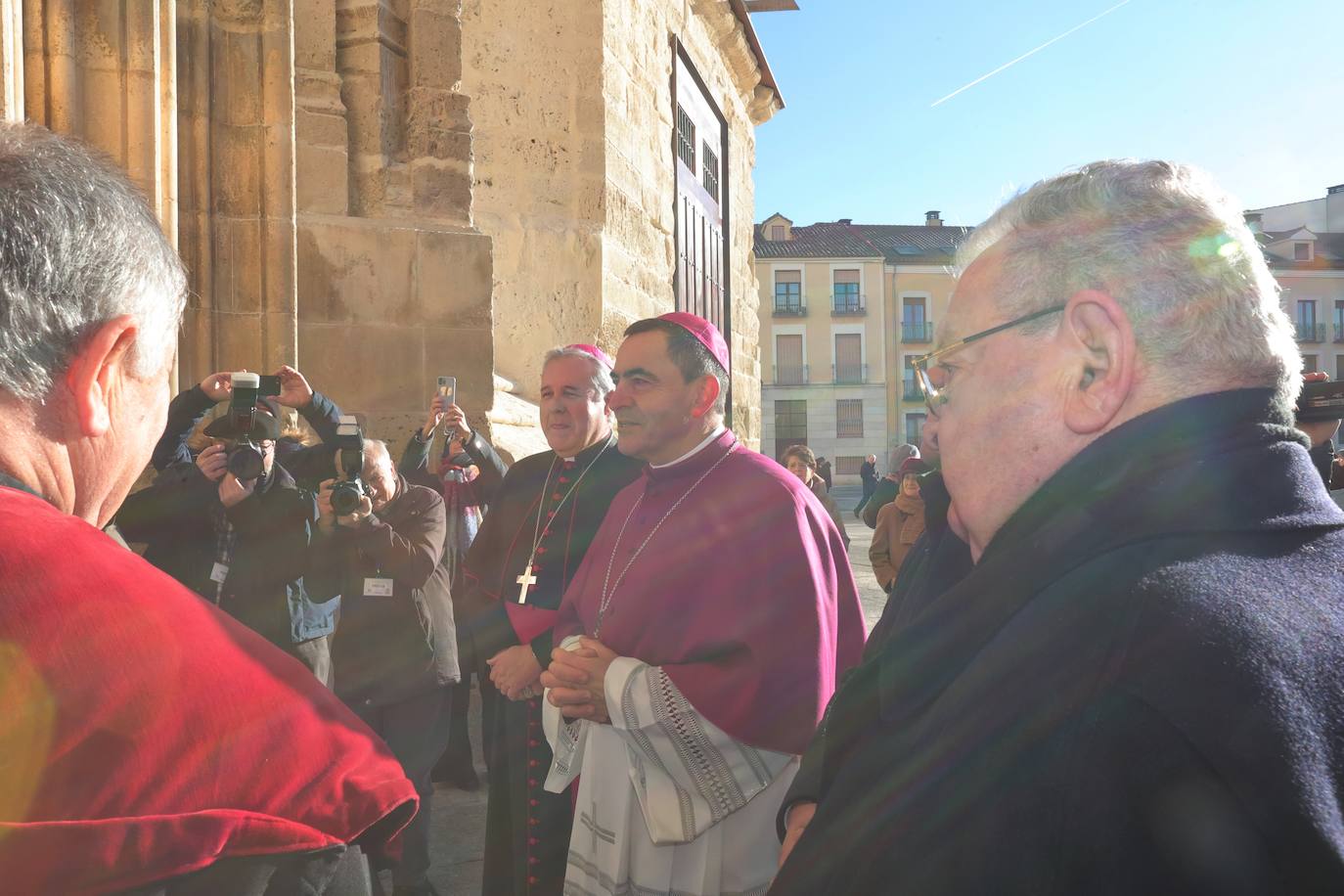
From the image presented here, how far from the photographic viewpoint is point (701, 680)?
2262mm

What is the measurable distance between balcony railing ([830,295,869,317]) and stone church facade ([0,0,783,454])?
3783cm

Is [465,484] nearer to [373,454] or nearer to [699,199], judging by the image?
[373,454]

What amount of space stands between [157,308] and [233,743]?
0.48m

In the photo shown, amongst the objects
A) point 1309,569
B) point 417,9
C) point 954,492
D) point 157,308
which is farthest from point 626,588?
point 417,9

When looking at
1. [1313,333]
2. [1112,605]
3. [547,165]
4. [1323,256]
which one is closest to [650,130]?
[547,165]

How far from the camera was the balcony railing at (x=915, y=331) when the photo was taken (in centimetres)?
4512

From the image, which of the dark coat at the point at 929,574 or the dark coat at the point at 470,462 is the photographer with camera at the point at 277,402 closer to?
the dark coat at the point at 470,462

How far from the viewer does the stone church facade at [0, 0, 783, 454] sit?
3676 millimetres

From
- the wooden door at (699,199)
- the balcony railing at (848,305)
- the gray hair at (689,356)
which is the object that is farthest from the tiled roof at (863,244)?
the gray hair at (689,356)

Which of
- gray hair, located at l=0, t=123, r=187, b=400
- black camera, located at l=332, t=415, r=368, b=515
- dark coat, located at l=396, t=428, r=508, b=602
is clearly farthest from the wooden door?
gray hair, located at l=0, t=123, r=187, b=400

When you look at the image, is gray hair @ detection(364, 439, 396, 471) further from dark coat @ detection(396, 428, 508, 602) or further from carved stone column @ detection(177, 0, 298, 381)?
carved stone column @ detection(177, 0, 298, 381)

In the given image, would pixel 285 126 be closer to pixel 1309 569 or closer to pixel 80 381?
pixel 80 381

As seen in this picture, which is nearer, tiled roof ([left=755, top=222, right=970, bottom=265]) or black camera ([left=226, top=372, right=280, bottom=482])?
black camera ([left=226, top=372, right=280, bottom=482])

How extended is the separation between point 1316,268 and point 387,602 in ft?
172
